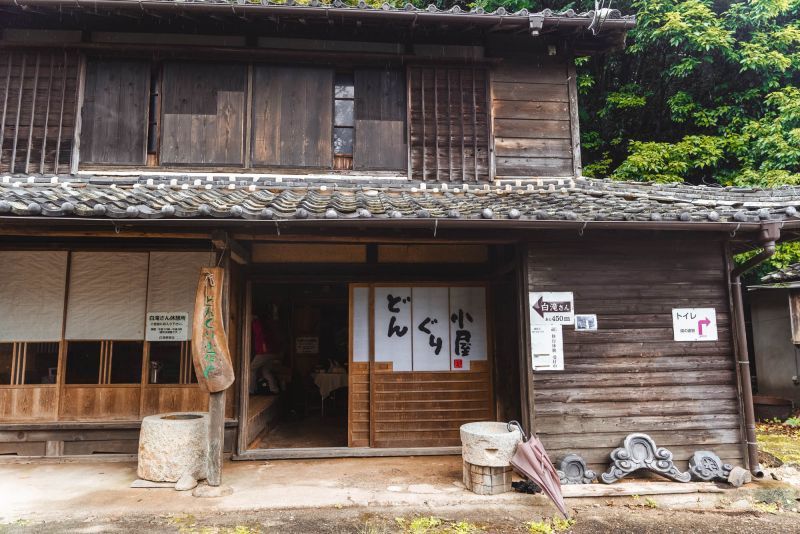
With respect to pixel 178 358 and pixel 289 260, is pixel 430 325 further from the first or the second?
pixel 178 358

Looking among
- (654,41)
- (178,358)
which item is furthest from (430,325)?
(654,41)

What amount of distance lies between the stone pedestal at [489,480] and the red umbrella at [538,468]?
0.22m

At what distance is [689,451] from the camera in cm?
616

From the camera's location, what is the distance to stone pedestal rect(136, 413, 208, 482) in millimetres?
5852

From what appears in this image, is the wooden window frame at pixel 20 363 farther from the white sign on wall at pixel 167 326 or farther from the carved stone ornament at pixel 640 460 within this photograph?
the carved stone ornament at pixel 640 460

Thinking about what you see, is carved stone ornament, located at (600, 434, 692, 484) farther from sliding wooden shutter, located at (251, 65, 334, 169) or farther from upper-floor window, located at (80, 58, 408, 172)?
sliding wooden shutter, located at (251, 65, 334, 169)

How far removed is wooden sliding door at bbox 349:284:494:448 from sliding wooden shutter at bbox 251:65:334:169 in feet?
8.08

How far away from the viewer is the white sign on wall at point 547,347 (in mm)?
6160

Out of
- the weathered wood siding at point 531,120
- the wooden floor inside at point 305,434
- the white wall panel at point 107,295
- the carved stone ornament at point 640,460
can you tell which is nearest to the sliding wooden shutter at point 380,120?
the weathered wood siding at point 531,120

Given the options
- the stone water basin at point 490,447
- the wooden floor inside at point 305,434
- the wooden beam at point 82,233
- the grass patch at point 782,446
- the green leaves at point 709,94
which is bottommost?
the grass patch at point 782,446

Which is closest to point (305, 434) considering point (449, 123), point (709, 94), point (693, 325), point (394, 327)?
point (394, 327)

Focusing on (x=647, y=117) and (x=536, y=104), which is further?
(x=647, y=117)

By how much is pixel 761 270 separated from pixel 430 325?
33.6ft

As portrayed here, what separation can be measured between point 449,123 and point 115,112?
5.51 metres
